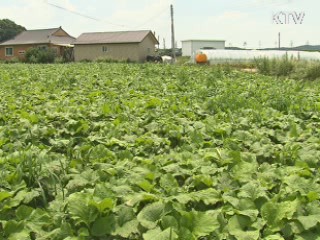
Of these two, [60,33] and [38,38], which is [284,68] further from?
[60,33]

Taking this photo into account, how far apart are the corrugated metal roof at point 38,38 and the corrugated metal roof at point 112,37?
4.28m

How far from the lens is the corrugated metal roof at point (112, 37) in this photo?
48622mm

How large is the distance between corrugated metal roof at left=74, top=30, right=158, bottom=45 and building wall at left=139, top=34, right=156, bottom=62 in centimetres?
72

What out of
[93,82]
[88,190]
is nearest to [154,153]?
[88,190]

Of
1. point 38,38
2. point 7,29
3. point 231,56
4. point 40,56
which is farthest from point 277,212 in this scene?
point 7,29

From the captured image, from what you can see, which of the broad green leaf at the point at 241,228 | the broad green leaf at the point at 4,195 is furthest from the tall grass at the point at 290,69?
the broad green leaf at the point at 4,195

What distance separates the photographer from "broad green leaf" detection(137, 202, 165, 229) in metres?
2.23

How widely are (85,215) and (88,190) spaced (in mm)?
304

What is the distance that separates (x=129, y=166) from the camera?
10.0 feet

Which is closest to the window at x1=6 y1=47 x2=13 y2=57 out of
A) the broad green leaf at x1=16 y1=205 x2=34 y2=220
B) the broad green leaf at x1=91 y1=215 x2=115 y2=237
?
the broad green leaf at x1=16 y1=205 x2=34 y2=220

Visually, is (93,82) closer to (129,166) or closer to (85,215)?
(129,166)

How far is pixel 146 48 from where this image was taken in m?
50.0

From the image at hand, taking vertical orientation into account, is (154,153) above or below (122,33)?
below

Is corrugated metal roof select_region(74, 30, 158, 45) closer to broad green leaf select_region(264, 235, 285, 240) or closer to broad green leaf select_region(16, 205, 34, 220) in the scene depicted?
broad green leaf select_region(16, 205, 34, 220)
